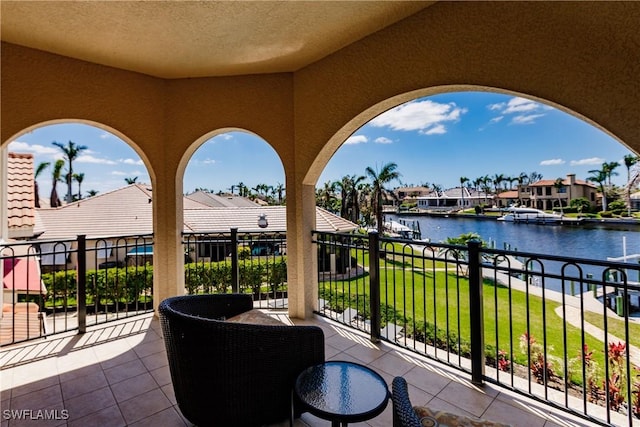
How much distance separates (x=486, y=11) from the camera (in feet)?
7.47

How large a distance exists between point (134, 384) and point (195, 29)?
317 centimetres

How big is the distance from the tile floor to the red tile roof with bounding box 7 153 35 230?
252 cm

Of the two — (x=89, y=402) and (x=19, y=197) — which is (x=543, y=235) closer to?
(x=89, y=402)

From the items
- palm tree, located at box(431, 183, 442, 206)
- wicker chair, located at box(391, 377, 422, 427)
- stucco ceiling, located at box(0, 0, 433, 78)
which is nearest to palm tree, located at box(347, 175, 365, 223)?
palm tree, located at box(431, 183, 442, 206)

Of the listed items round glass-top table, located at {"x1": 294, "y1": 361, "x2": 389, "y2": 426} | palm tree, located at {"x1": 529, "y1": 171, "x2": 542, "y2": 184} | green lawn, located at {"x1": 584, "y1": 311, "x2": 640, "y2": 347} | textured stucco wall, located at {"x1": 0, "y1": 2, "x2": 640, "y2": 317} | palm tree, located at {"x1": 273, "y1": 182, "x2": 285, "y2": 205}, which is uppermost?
palm tree, located at {"x1": 273, "y1": 182, "x2": 285, "y2": 205}

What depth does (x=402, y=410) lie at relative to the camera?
0.98m

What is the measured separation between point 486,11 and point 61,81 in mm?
4288

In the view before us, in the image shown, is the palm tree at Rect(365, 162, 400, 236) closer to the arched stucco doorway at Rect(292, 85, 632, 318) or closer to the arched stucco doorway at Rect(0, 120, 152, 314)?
the arched stucco doorway at Rect(0, 120, 152, 314)

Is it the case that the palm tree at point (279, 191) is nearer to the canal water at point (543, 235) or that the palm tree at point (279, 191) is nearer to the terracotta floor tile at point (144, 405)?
the canal water at point (543, 235)

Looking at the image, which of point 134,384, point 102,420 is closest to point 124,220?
point 134,384

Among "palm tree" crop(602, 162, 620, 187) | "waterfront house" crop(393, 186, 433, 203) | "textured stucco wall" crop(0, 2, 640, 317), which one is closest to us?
"textured stucco wall" crop(0, 2, 640, 317)

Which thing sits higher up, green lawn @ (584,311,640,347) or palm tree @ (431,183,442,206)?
palm tree @ (431,183,442,206)

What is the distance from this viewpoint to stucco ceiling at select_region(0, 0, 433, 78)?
246 cm

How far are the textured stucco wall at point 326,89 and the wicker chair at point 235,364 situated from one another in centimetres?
202
